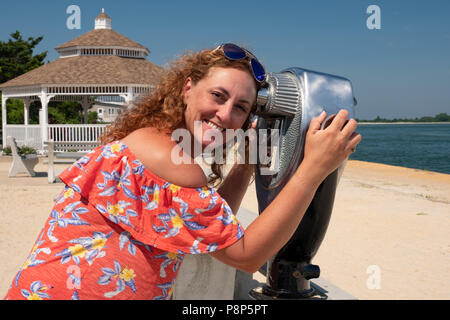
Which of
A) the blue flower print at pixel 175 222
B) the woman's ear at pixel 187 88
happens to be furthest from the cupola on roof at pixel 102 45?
the blue flower print at pixel 175 222

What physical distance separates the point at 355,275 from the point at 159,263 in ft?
11.6

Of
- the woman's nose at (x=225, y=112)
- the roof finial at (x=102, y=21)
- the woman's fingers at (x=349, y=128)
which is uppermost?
the roof finial at (x=102, y=21)

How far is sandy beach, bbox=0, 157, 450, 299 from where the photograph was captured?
419 centimetres

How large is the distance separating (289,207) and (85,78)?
710 inches

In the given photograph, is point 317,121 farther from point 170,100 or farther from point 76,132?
point 76,132

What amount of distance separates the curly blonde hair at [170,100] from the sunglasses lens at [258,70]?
13 millimetres

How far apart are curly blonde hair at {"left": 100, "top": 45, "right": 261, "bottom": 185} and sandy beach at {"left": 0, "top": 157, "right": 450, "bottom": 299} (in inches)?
46.5

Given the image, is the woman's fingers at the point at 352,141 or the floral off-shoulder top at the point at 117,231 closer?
the floral off-shoulder top at the point at 117,231

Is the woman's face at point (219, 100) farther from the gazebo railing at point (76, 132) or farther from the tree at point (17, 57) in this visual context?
the tree at point (17, 57)

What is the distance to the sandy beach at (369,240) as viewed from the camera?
13.7 ft

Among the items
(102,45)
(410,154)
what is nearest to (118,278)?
(102,45)

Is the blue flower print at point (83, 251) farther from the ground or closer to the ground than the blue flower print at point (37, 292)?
farther from the ground

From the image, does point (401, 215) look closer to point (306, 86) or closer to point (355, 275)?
point (355, 275)
